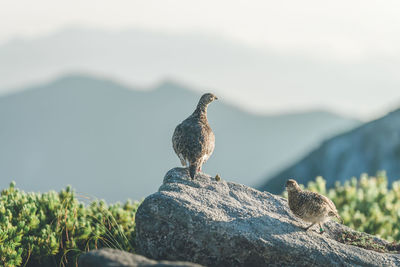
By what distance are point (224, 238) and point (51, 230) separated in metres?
4.10

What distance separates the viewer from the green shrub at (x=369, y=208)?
13078 mm

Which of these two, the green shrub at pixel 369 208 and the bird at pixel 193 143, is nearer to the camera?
the bird at pixel 193 143

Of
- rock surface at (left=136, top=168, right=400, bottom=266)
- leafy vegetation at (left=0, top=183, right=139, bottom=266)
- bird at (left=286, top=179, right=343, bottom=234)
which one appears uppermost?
bird at (left=286, top=179, right=343, bottom=234)

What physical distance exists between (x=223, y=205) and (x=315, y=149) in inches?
1166

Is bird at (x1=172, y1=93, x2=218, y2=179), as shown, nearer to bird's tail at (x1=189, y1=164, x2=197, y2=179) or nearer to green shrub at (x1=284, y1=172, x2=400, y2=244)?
bird's tail at (x1=189, y1=164, x2=197, y2=179)

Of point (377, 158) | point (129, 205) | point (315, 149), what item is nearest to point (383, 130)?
point (377, 158)

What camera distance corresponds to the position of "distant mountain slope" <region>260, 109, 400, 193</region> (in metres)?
26.2

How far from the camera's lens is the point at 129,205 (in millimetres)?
12055

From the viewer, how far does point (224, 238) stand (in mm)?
6891

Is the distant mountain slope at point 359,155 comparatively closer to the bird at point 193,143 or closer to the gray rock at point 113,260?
the bird at point 193,143

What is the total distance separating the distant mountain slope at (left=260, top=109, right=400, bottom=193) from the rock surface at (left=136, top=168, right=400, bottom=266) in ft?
58.3

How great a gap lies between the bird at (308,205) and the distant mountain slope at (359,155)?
17.4 metres

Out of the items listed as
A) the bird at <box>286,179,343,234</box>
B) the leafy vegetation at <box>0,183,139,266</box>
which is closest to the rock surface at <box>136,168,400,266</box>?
the bird at <box>286,179,343,234</box>


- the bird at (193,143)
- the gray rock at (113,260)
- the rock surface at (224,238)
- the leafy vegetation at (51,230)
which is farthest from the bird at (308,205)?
the gray rock at (113,260)
